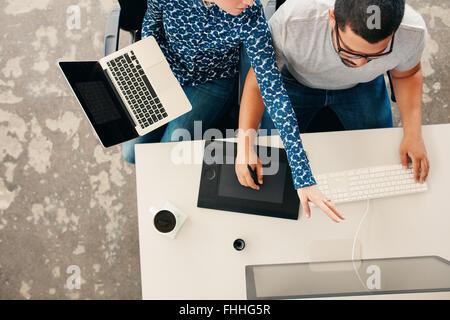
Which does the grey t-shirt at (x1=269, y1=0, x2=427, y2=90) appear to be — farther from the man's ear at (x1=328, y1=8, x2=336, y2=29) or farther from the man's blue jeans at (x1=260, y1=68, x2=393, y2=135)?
the man's blue jeans at (x1=260, y1=68, x2=393, y2=135)

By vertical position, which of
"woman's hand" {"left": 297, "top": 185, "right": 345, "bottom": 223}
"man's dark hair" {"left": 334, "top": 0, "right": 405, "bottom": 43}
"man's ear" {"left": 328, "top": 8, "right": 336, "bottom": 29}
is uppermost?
"man's dark hair" {"left": 334, "top": 0, "right": 405, "bottom": 43}

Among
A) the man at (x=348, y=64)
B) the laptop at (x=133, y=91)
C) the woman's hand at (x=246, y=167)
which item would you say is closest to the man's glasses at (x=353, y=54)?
the man at (x=348, y=64)

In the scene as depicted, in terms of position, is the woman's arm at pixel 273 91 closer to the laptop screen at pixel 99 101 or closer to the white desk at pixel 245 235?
the white desk at pixel 245 235

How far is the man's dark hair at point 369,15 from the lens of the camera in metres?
0.85

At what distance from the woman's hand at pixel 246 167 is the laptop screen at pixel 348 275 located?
28 cm

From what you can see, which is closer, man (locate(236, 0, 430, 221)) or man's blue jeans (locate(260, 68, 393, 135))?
man (locate(236, 0, 430, 221))

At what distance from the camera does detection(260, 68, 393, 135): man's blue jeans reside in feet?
4.51

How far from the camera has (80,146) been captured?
1892mm

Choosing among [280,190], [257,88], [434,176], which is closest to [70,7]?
[257,88]

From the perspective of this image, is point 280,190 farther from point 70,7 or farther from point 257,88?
point 70,7

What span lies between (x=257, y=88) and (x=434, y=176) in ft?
2.26

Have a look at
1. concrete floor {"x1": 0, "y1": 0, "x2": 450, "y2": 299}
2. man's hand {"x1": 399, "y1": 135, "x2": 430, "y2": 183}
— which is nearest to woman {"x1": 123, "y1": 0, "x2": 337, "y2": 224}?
man's hand {"x1": 399, "y1": 135, "x2": 430, "y2": 183}
